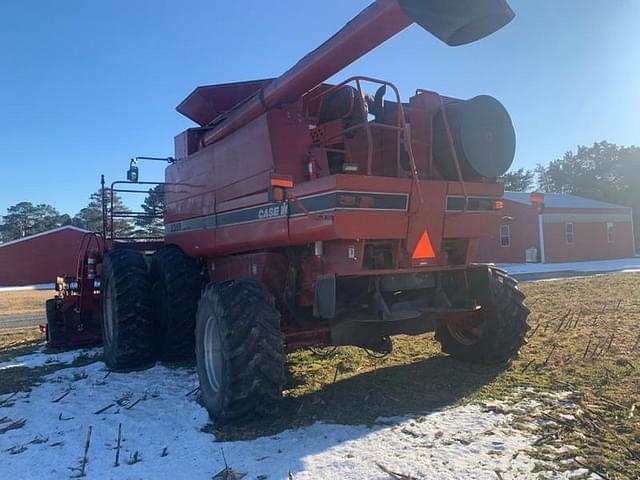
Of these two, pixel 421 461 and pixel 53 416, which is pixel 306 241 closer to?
pixel 421 461

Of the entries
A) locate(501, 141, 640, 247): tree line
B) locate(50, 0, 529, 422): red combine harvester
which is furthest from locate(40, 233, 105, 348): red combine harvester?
locate(501, 141, 640, 247): tree line

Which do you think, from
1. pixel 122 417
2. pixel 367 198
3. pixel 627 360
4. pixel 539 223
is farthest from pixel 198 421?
pixel 539 223

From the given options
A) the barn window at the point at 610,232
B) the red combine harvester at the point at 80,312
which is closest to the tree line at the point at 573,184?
the barn window at the point at 610,232

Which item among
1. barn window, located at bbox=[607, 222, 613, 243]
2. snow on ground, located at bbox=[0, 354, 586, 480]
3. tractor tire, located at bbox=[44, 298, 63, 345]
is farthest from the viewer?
barn window, located at bbox=[607, 222, 613, 243]

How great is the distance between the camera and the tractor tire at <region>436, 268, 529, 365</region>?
588 cm

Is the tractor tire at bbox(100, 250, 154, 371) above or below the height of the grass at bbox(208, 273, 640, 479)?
above

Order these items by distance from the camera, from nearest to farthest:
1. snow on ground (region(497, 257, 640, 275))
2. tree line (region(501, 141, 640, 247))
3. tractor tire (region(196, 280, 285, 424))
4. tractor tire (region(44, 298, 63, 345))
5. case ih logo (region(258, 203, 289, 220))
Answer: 1. tractor tire (region(196, 280, 285, 424))
2. case ih logo (region(258, 203, 289, 220))
3. tractor tire (region(44, 298, 63, 345))
4. snow on ground (region(497, 257, 640, 275))
5. tree line (region(501, 141, 640, 247))

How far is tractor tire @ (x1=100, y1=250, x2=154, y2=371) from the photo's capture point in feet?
22.9

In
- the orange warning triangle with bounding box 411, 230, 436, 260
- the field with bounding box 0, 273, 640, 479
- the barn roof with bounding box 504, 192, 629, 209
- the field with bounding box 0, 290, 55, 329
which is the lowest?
the field with bounding box 0, 273, 640, 479

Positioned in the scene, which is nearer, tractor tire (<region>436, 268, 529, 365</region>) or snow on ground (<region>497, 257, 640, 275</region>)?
tractor tire (<region>436, 268, 529, 365</region>)

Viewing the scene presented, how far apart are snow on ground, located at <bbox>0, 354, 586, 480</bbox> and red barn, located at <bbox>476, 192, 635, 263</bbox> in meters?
26.9

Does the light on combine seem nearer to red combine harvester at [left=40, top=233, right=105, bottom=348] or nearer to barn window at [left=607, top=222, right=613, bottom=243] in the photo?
red combine harvester at [left=40, top=233, right=105, bottom=348]

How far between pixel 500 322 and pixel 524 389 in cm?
91

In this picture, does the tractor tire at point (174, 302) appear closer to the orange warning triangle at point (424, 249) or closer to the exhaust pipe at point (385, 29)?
the exhaust pipe at point (385, 29)
